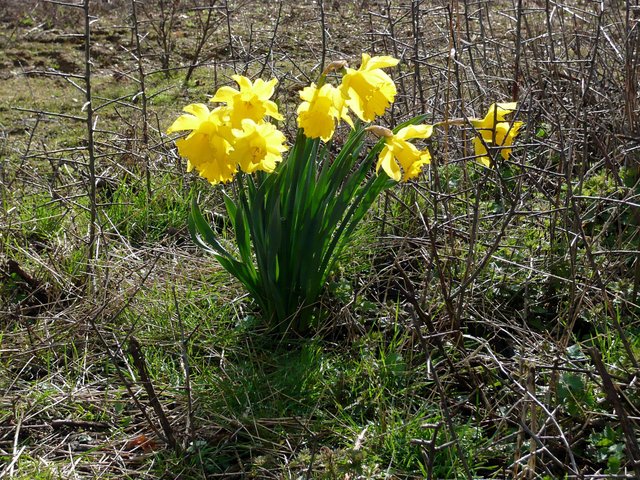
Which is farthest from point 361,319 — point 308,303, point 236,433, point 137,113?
point 137,113

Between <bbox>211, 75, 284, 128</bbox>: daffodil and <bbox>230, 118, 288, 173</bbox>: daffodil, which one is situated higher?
<bbox>211, 75, 284, 128</bbox>: daffodil

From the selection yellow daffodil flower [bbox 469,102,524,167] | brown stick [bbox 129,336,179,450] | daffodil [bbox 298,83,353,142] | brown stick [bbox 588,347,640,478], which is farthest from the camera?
yellow daffodil flower [bbox 469,102,524,167]

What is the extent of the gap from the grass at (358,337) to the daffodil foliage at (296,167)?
0.56ft

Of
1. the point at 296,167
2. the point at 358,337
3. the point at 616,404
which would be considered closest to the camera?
the point at 616,404

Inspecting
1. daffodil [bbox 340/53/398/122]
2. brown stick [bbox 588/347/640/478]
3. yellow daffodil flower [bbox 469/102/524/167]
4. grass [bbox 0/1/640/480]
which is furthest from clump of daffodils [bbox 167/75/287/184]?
brown stick [bbox 588/347/640/478]

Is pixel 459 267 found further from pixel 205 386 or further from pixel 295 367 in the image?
pixel 205 386

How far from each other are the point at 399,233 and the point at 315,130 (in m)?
1.15

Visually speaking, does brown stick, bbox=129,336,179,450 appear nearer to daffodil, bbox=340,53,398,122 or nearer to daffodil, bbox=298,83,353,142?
daffodil, bbox=298,83,353,142

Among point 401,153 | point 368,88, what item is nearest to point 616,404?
point 401,153

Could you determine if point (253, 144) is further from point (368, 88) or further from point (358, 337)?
point (358, 337)

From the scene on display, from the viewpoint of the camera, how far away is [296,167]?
2473mm

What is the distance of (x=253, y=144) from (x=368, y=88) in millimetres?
394

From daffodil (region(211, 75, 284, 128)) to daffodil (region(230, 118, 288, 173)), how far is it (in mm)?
53

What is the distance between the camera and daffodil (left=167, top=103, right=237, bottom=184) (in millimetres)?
2271
